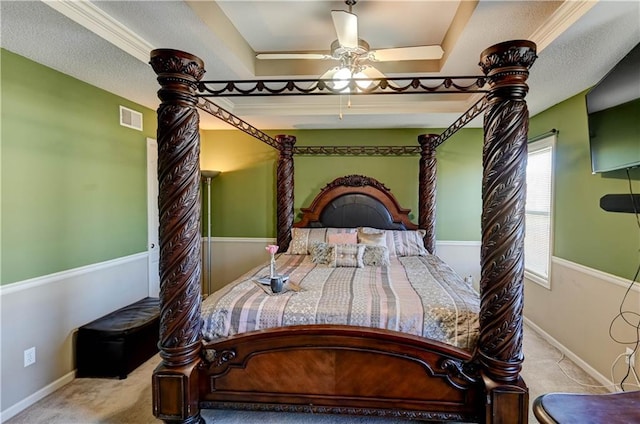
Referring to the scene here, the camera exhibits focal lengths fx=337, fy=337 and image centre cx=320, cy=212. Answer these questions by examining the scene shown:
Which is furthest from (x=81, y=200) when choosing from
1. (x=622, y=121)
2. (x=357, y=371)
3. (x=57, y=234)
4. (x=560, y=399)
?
(x=622, y=121)

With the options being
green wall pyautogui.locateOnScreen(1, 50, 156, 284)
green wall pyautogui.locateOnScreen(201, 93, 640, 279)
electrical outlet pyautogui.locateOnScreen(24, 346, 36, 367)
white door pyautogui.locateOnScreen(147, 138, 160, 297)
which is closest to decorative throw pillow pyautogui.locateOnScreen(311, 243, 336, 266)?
green wall pyautogui.locateOnScreen(201, 93, 640, 279)

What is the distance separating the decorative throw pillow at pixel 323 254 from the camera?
11.9ft

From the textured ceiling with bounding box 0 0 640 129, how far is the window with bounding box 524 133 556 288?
571 millimetres

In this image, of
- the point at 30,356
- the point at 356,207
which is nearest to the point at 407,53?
the point at 356,207

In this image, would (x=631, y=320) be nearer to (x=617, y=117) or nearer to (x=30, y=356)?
(x=617, y=117)

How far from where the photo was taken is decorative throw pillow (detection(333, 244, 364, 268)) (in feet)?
11.5

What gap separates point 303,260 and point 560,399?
116 inches

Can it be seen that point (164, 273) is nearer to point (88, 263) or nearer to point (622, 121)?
point (88, 263)

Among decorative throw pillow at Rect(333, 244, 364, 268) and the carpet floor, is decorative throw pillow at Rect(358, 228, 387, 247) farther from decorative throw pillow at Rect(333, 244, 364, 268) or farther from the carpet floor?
the carpet floor

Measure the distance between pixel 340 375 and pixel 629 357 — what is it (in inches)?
88.0

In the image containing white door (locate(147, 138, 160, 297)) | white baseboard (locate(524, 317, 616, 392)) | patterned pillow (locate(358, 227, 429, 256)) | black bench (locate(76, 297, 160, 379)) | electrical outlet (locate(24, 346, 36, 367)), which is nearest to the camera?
electrical outlet (locate(24, 346, 36, 367))

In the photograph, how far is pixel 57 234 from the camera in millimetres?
2783

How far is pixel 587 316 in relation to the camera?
3004 millimetres

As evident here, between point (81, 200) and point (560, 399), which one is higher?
point (81, 200)
